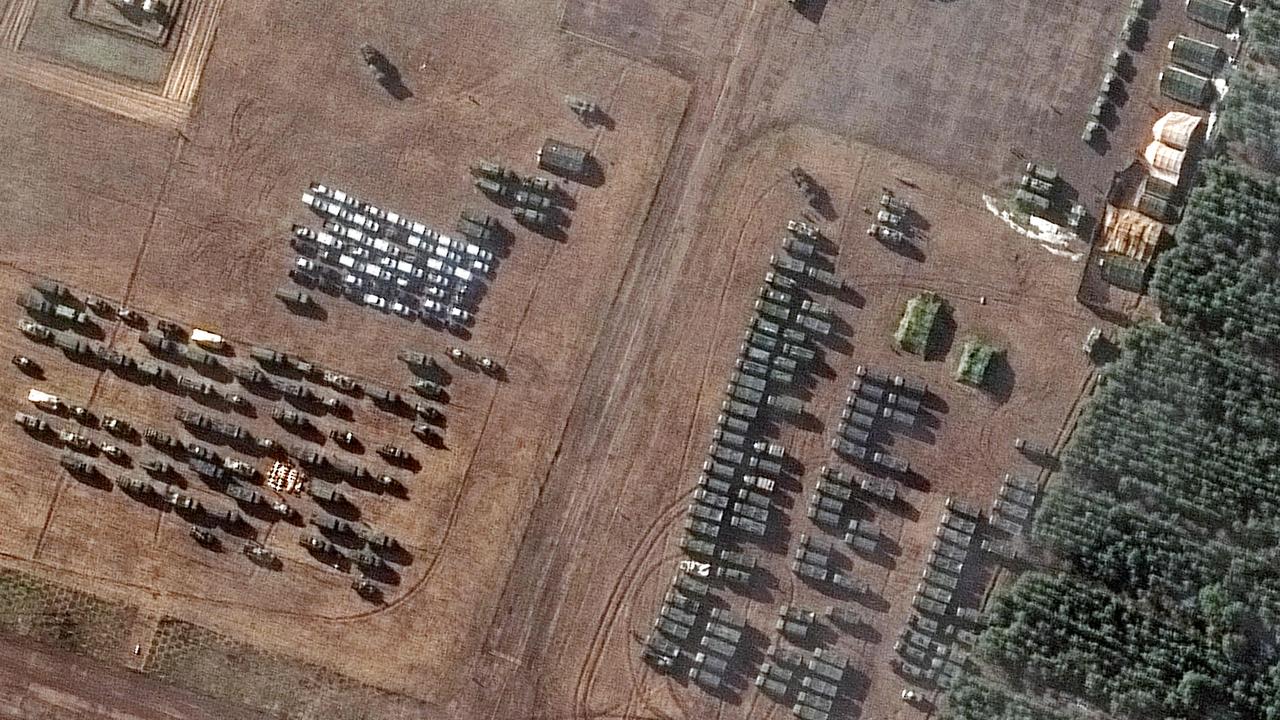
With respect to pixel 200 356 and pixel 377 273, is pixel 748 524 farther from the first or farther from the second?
pixel 200 356

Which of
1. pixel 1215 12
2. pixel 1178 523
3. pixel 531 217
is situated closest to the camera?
pixel 1178 523

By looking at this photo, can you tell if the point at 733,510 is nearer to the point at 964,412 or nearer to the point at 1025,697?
the point at 964,412

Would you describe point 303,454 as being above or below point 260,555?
above

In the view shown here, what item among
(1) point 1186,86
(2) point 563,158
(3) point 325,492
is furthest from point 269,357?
(1) point 1186,86

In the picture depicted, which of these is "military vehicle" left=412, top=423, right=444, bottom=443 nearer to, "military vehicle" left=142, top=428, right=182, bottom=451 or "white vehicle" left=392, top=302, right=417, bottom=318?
"white vehicle" left=392, top=302, right=417, bottom=318

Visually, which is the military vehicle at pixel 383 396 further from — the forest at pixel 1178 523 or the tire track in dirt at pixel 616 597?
the forest at pixel 1178 523

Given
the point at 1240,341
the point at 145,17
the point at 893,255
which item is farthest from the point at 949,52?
the point at 145,17
